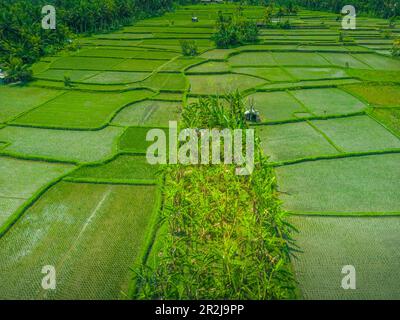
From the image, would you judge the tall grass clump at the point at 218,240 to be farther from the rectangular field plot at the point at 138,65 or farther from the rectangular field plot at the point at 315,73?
the rectangular field plot at the point at 138,65

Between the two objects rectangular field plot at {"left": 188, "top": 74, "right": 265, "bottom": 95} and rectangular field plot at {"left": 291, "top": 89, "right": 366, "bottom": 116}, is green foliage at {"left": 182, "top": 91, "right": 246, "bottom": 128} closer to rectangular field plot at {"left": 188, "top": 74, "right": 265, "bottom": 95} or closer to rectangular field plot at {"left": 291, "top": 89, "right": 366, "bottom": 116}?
rectangular field plot at {"left": 291, "top": 89, "right": 366, "bottom": 116}

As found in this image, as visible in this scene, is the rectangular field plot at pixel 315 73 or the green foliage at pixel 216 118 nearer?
the green foliage at pixel 216 118

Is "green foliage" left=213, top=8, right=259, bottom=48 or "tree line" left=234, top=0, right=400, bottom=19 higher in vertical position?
"tree line" left=234, top=0, right=400, bottom=19

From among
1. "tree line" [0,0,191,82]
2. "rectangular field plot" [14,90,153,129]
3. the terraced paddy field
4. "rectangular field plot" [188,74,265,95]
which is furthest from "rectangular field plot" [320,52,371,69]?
"tree line" [0,0,191,82]

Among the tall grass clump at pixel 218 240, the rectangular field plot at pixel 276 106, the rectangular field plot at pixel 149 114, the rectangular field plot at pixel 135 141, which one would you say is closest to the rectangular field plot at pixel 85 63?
the rectangular field plot at pixel 149 114

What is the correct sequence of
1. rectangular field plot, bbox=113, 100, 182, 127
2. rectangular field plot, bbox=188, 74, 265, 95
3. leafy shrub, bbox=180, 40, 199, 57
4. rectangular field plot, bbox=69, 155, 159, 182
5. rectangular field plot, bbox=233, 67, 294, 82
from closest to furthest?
rectangular field plot, bbox=69, 155, 159, 182 → rectangular field plot, bbox=113, 100, 182, 127 → rectangular field plot, bbox=188, 74, 265, 95 → rectangular field plot, bbox=233, 67, 294, 82 → leafy shrub, bbox=180, 40, 199, 57

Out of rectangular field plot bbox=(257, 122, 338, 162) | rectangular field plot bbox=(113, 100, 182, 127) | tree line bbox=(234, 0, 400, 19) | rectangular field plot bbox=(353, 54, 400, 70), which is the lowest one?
rectangular field plot bbox=(257, 122, 338, 162)
